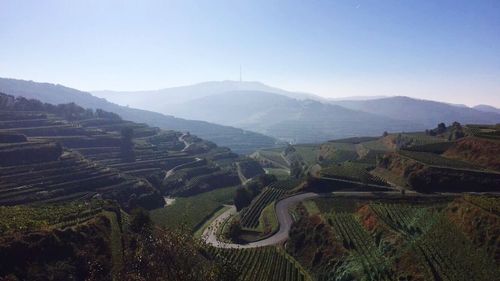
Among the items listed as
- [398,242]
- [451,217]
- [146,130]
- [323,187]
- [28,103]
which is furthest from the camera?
[146,130]

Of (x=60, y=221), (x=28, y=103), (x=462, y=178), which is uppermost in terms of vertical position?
(x=28, y=103)

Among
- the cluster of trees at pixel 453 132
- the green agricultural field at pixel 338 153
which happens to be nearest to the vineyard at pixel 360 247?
the cluster of trees at pixel 453 132

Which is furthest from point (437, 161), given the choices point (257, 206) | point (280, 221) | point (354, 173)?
point (257, 206)

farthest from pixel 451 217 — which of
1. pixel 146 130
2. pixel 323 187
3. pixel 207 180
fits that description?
pixel 146 130

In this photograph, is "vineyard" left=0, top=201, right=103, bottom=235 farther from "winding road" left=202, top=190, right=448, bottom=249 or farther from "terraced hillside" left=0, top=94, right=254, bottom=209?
"terraced hillside" left=0, top=94, right=254, bottom=209

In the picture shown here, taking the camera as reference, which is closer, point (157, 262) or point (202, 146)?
Result: point (157, 262)

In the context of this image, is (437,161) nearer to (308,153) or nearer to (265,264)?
(265,264)

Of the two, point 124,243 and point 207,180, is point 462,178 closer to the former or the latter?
point 124,243
